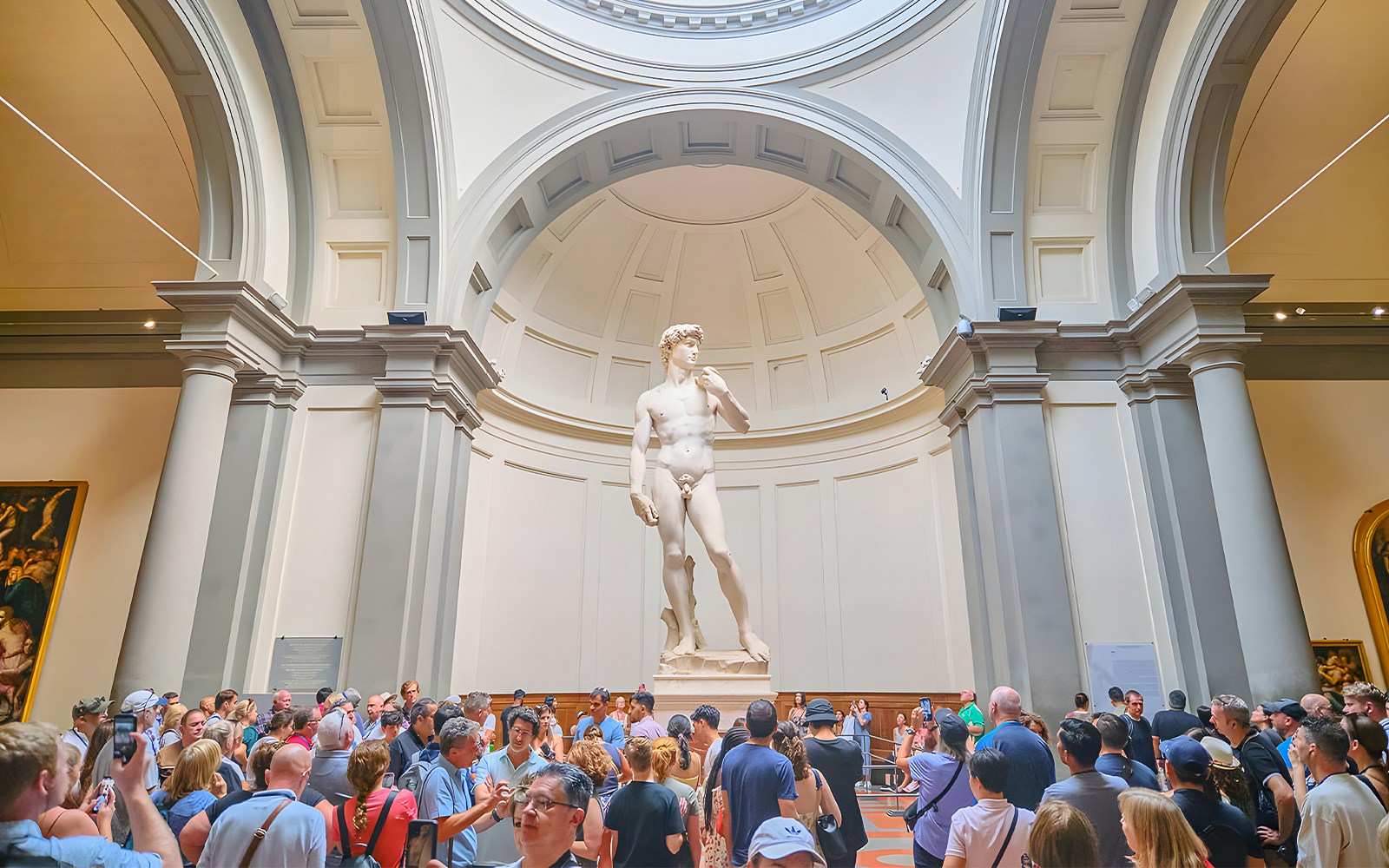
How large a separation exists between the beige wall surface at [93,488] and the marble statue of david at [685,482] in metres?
6.97

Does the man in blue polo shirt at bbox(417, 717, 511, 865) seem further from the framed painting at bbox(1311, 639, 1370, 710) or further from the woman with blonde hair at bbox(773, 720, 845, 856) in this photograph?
the framed painting at bbox(1311, 639, 1370, 710)

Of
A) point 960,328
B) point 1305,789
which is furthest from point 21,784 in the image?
point 960,328

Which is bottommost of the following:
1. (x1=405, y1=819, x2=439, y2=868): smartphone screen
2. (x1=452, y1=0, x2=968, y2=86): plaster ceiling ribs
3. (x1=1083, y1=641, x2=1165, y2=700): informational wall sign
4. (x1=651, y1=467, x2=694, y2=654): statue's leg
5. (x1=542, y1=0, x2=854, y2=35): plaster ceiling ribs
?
(x1=405, y1=819, x2=439, y2=868): smartphone screen

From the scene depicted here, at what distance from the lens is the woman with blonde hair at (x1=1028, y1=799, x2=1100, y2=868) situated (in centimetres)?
191

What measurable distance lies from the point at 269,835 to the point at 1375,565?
11894mm

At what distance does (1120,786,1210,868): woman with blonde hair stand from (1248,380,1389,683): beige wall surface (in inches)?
Answer: 376

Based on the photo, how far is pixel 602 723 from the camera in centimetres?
488

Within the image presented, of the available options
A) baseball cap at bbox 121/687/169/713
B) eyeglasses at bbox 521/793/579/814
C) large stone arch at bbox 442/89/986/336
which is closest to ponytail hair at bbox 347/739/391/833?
eyeglasses at bbox 521/793/579/814

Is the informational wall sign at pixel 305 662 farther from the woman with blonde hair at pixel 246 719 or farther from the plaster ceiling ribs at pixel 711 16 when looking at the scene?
the plaster ceiling ribs at pixel 711 16

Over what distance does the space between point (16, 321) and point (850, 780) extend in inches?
492

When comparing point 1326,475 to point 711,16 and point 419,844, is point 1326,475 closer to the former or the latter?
point 711,16

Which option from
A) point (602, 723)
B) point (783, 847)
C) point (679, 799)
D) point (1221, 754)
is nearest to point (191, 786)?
point (679, 799)

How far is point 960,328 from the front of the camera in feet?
28.7

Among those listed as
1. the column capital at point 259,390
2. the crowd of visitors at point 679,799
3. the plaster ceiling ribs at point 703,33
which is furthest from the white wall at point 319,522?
the plaster ceiling ribs at point 703,33
